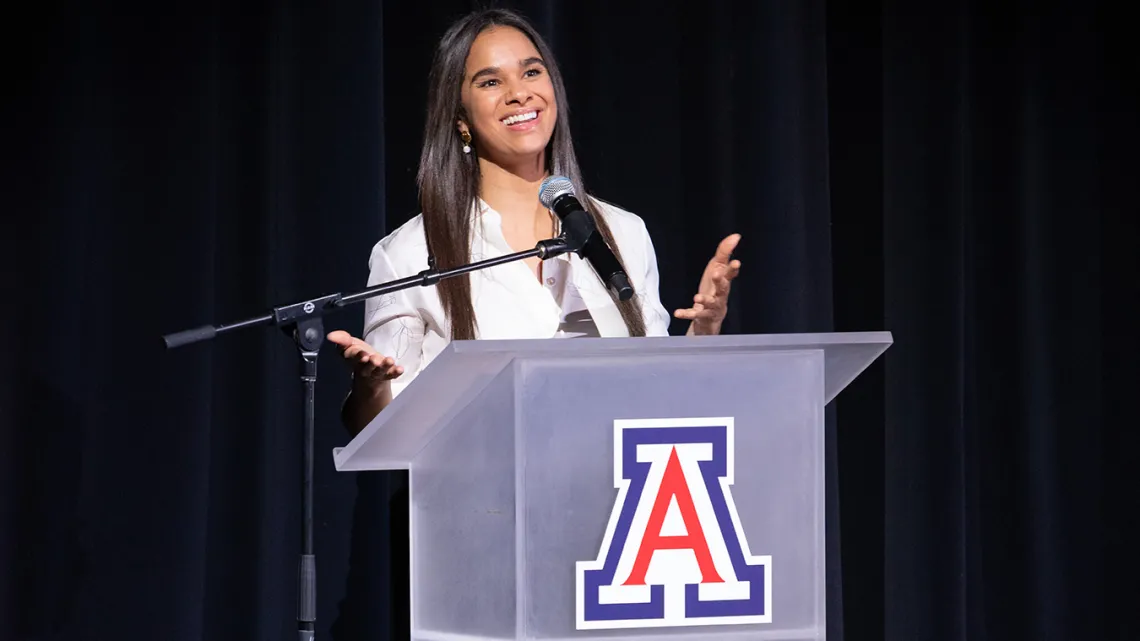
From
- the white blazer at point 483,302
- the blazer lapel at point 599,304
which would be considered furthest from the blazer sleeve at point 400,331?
the blazer lapel at point 599,304

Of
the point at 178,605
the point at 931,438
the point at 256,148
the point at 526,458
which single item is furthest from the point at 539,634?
the point at 931,438

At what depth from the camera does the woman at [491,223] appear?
215 centimetres

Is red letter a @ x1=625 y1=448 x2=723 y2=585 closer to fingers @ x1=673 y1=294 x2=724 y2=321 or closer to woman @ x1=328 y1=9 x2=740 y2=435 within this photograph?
fingers @ x1=673 y1=294 x2=724 y2=321

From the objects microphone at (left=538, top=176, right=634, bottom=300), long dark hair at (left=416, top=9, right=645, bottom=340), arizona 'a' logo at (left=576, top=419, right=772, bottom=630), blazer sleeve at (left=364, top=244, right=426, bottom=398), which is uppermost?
long dark hair at (left=416, top=9, right=645, bottom=340)

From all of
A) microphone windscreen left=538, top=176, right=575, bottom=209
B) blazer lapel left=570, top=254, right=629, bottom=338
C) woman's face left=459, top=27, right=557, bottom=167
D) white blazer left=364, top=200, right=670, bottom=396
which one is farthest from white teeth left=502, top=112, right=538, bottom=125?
microphone windscreen left=538, top=176, right=575, bottom=209

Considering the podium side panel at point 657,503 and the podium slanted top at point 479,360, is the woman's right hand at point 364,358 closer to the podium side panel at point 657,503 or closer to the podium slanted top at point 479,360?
the podium slanted top at point 479,360

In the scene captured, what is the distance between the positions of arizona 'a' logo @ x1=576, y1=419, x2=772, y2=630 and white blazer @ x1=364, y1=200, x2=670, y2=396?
0.74 metres

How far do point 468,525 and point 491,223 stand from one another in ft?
2.85

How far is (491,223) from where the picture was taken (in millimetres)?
2221

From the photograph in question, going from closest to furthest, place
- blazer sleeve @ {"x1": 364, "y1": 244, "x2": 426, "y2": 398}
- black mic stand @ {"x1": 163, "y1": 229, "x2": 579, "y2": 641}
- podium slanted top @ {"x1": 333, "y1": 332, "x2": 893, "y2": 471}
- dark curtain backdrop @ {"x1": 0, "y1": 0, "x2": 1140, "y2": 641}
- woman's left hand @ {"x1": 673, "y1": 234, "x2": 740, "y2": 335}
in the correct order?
podium slanted top @ {"x1": 333, "y1": 332, "x2": 893, "y2": 471} < black mic stand @ {"x1": 163, "y1": 229, "x2": 579, "y2": 641} < woman's left hand @ {"x1": 673, "y1": 234, "x2": 740, "y2": 335} < blazer sleeve @ {"x1": 364, "y1": 244, "x2": 426, "y2": 398} < dark curtain backdrop @ {"x1": 0, "y1": 0, "x2": 1140, "y2": 641}

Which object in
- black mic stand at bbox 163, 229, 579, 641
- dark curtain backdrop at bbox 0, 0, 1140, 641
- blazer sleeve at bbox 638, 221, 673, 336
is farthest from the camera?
dark curtain backdrop at bbox 0, 0, 1140, 641

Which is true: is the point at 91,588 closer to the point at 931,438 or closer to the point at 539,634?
the point at 539,634

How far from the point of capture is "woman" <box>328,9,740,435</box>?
7.06ft

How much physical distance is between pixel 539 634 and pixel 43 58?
1.89 meters
